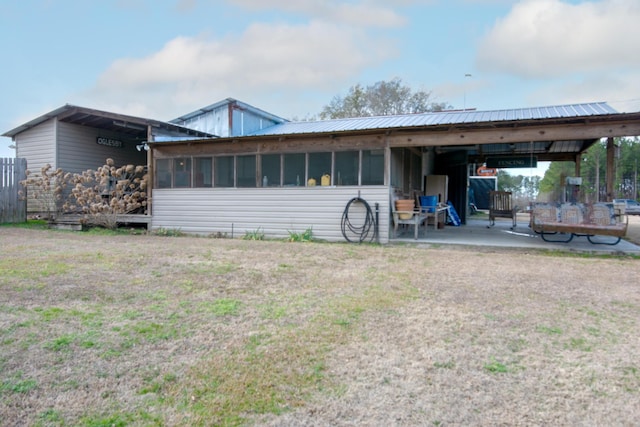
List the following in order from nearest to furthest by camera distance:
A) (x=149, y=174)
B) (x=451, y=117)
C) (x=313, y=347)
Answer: (x=313, y=347), (x=149, y=174), (x=451, y=117)

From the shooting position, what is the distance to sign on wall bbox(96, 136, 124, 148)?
1352 centimetres

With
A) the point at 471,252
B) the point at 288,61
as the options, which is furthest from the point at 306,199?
the point at 288,61

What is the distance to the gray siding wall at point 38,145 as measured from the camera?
12392mm

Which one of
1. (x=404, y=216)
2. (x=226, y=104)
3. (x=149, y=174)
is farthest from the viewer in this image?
(x=226, y=104)

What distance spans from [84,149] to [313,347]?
1324cm

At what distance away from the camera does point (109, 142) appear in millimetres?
13789

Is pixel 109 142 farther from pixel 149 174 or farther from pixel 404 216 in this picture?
pixel 404 216

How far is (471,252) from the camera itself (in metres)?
7.76

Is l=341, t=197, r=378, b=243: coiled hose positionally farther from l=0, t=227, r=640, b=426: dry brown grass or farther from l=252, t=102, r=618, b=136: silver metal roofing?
l=0, t=227, r=640, b=426: dry brown grass

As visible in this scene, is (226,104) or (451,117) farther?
(226,104)

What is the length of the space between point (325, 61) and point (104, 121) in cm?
1661

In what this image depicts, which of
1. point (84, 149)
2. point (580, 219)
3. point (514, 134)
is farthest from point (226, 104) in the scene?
point (580, 219)

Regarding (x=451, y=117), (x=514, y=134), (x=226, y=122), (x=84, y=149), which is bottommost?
(x=514, y=134)

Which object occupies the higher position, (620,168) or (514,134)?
(620,168)
